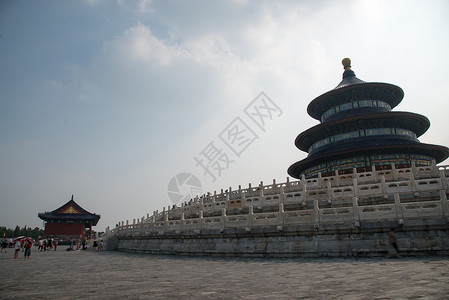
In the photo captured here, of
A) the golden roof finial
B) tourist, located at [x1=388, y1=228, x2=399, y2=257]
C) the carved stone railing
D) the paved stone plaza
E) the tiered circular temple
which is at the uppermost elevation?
the golden roof finial

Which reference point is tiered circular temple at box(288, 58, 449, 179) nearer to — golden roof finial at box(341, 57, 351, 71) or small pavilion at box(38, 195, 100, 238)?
golden roof finial at box(341, 57, 351, 71)

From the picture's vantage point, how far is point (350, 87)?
3444cm

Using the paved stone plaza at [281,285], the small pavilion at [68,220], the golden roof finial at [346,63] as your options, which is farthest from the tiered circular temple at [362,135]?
the small pavilion at [68,220]

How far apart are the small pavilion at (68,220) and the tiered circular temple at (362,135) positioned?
133ft

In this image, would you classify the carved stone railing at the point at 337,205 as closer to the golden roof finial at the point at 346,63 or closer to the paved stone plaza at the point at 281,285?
the paved stone plaza at the point at 281,285

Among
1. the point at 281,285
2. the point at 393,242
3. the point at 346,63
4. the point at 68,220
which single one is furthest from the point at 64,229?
the point at 346,63

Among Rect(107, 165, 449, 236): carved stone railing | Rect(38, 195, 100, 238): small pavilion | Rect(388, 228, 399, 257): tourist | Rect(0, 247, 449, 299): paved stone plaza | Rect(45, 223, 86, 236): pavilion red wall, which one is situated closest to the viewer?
Rect(0, 247, 449, 299): paved stone plaza

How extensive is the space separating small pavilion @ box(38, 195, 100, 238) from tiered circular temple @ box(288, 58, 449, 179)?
4067cm

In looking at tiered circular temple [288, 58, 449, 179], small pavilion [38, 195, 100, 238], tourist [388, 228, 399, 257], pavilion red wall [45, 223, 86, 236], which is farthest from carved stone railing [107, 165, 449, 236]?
pavilion red wall [45, 223, 86, 236]

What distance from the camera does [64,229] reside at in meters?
51.9

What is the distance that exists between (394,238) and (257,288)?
6452mm

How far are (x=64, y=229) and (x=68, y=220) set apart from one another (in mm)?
1731

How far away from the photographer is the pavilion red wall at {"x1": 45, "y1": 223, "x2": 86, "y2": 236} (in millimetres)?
51256

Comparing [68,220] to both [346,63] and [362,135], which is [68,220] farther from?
[346,63]
